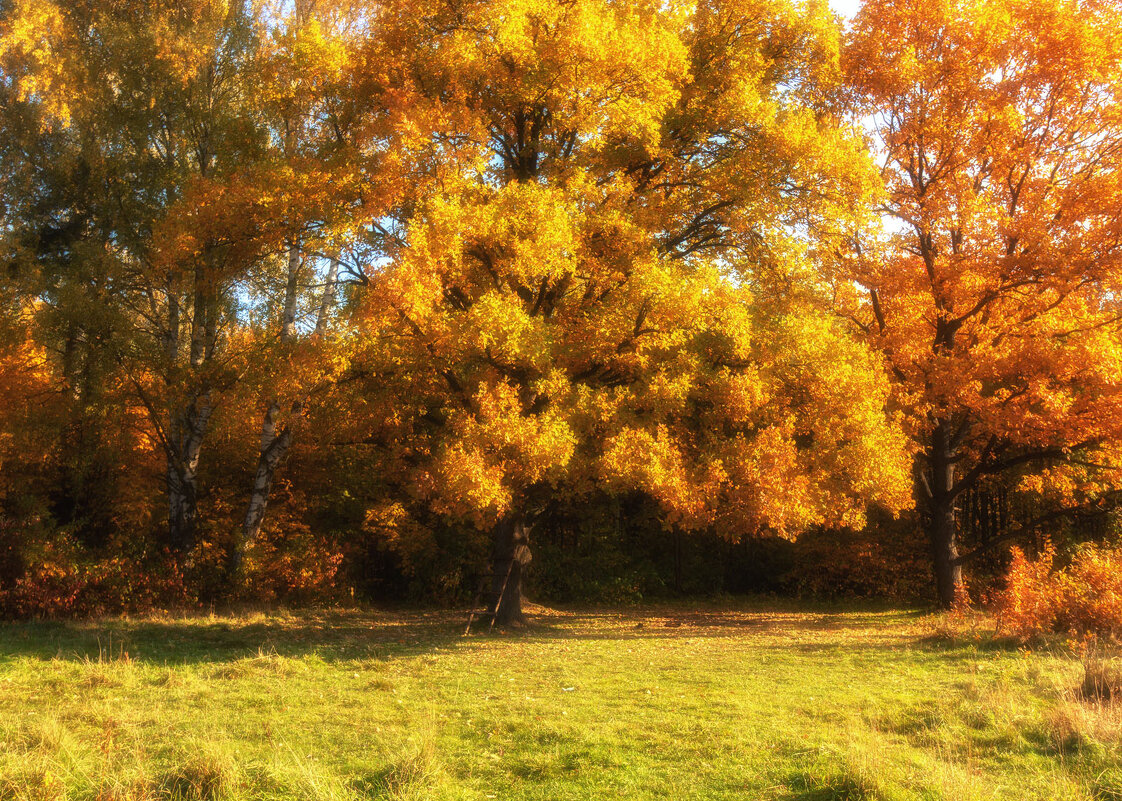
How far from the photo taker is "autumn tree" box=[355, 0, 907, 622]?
10750 millimetres

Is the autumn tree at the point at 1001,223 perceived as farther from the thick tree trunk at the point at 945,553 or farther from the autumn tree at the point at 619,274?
the autumn tree at the point at 619,274

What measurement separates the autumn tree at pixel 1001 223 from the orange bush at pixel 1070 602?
3452 mm

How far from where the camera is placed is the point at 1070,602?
33.9 ft

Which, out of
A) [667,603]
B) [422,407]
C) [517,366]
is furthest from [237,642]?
[667,603]

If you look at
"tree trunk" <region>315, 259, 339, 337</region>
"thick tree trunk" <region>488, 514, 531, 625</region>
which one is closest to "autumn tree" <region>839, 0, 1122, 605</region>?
"thick tree trunk" <region>488, 514, 531, 625</region>

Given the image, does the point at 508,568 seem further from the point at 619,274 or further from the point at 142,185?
the point at 142,185

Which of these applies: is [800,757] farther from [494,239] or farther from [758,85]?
[758,85]

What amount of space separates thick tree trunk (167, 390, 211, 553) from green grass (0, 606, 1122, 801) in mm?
4022

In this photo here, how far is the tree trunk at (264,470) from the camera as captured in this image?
15539mm

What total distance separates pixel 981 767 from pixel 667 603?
591 inches

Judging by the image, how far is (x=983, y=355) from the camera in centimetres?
1432

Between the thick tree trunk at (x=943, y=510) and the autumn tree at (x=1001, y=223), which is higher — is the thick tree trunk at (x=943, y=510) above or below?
below

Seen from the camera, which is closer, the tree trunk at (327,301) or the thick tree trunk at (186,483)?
the tree trunk at (327,301)

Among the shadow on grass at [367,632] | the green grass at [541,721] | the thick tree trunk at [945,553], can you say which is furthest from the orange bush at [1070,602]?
the thick tree trunk at [945,553]
